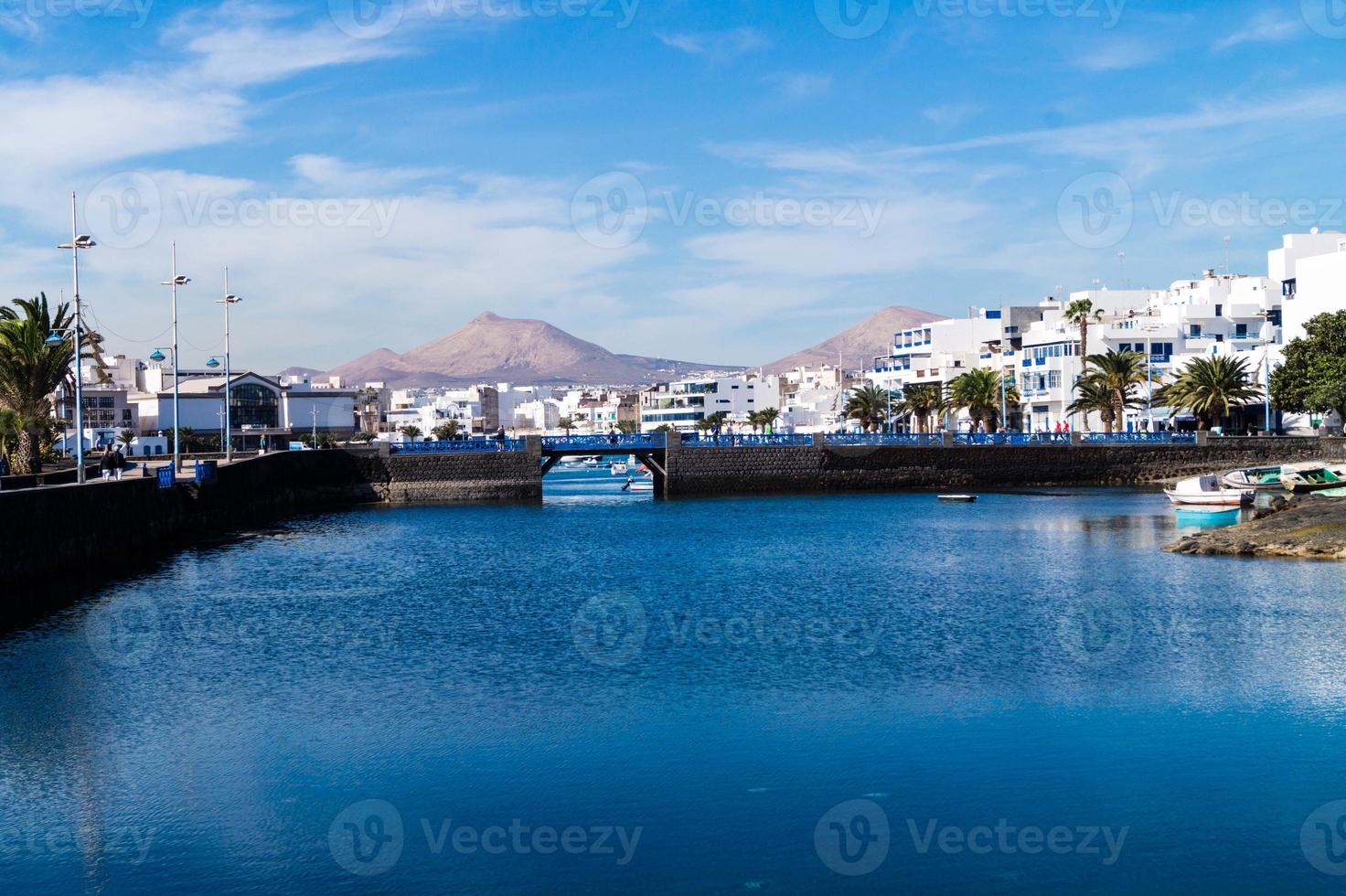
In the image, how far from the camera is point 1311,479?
229 ft

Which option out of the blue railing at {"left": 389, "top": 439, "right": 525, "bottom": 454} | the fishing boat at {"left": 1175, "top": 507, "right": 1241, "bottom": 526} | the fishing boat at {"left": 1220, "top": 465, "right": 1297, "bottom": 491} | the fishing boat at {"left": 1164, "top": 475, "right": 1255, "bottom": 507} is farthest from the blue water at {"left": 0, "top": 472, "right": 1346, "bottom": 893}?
the blue railing at {"left": 389, "top": 439, "right": 525, "bottom": 454}

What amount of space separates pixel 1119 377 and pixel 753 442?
3166 centimetres

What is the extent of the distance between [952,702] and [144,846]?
16.5m

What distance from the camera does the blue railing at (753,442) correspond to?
97.1 meters

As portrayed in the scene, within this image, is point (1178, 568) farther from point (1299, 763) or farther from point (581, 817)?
point (581, 817)
